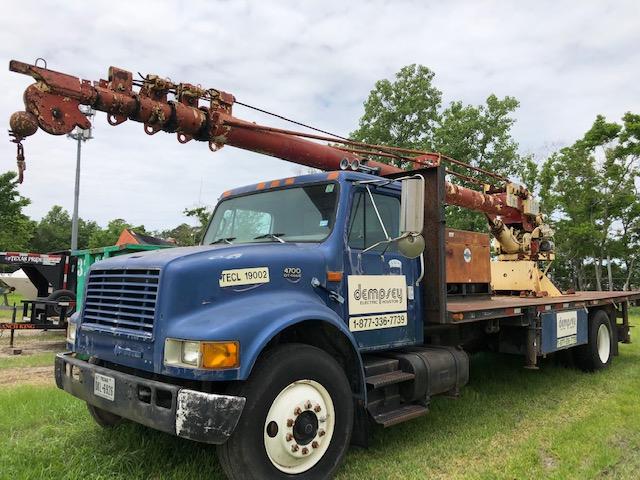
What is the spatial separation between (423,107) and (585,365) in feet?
57.3

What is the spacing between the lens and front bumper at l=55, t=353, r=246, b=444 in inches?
121

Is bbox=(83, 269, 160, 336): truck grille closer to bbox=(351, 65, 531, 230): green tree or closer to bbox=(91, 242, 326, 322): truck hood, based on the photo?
bbox=(91, 242, 326, 322): truck hood

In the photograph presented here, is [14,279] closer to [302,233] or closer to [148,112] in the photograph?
[148,112]

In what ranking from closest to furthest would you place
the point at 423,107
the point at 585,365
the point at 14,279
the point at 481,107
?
the point at 585,365
the point at 14,279
the point at 481,107
the point at 423,107

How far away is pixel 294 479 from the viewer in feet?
11.4

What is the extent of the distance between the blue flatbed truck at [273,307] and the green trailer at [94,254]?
4.44 metres

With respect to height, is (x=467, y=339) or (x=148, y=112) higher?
(x=148, y=112)

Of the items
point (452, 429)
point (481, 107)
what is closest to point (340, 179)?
point (452, 429)

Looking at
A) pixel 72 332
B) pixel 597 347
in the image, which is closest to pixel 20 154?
pixel 72 332

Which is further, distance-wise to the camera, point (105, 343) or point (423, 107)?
point (423, 107)

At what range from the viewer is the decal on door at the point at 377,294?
4309 millimetres

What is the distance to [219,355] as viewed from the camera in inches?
124

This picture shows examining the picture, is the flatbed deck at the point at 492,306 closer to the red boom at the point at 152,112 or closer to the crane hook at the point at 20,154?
the red boom at the point at 152,112

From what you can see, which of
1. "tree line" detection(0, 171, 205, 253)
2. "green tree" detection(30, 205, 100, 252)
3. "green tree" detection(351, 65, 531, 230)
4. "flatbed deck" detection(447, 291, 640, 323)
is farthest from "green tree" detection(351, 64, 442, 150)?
"green tree" detection(30, 205, 100, 252)
